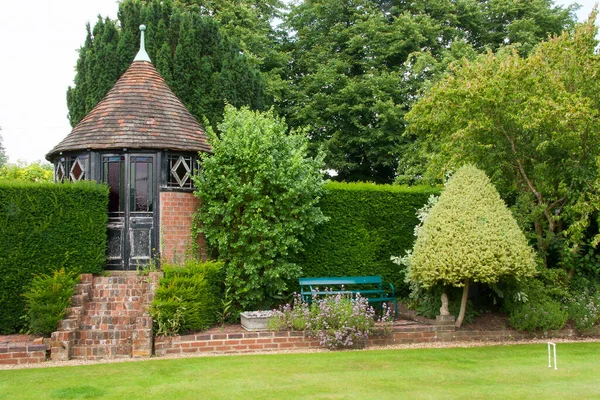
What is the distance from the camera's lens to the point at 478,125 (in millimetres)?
12953

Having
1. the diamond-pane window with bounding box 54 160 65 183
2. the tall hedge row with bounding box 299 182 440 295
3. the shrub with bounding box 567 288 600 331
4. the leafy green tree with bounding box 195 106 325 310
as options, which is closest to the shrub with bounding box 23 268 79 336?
the leafy green tree with bounding box 195 106 325 310

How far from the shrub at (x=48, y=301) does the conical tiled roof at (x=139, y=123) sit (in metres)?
3.66

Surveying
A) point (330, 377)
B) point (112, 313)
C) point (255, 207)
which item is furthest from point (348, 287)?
point (112, 313)

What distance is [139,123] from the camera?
1393 centimetres

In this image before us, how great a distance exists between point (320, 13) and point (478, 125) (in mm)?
17633

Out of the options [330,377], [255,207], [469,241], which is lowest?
[330,377]

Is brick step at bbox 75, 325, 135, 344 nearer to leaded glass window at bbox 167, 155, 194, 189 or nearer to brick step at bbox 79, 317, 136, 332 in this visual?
brick step at bbox 79, 317, 136, 332

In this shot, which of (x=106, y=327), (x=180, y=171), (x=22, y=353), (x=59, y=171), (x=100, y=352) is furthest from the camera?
(x=59, y=171)

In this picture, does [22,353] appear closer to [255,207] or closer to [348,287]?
[255,207]

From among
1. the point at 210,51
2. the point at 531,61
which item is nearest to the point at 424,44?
the point at 210,51

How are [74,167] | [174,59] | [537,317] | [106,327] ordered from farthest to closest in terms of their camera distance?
[174,59] < [74,167] < [537,317] < [106,327]

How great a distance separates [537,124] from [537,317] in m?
4.24

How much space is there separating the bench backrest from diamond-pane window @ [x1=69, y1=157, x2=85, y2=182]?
612 centimetres

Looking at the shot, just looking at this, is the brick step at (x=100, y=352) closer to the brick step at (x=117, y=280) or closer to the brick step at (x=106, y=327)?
the brick step at (x=106, y=327)
